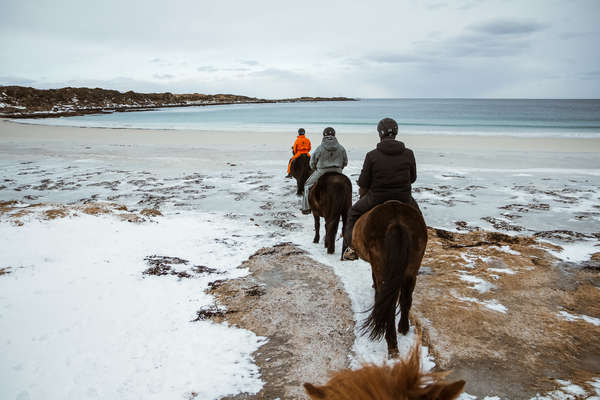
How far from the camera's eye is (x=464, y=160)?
15602 millimetres

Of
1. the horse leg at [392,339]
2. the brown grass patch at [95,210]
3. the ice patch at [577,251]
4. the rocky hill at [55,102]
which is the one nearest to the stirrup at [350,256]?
the horse leg at [392,339]

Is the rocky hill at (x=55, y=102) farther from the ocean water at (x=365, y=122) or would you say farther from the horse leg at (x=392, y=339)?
the horse leg at (x=392, y=339)

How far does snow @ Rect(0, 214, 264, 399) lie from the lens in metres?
2.96

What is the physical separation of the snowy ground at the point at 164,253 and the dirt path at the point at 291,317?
0.18m

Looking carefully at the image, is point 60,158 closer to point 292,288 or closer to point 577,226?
point 292,288

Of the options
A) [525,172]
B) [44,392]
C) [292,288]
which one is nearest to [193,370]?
[44,392]

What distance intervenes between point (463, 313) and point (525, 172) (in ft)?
37.2

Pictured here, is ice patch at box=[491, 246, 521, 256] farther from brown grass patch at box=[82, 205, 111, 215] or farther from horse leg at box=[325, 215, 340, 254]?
brown grass patch at box=[82, 205, 111, 215]

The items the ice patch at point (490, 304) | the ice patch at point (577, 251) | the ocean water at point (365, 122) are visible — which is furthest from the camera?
the ocean water at point (365, 122)

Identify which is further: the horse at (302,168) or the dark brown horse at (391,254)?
the horse at (302,168)

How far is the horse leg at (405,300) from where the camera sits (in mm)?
3497

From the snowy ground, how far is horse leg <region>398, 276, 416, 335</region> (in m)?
0.13

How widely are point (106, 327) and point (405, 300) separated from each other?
3.34 metres

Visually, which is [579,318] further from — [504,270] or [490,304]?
[504,270]
